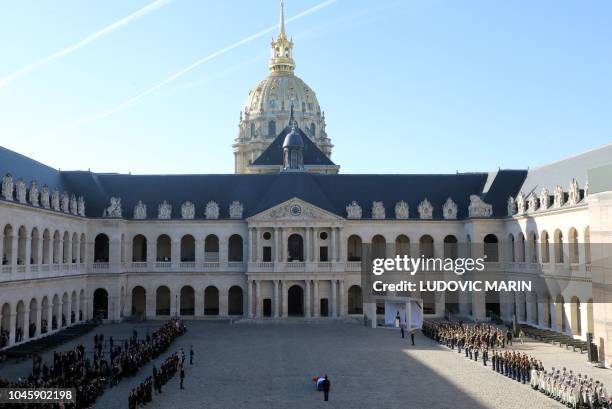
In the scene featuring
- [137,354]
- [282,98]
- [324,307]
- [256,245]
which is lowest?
[137,354]

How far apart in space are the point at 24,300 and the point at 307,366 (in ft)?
82.9

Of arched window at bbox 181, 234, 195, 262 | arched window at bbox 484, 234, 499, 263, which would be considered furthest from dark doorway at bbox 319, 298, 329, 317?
arched window at bbox 484, 234, 499, 263

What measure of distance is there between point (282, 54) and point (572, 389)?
Answer: 139 m

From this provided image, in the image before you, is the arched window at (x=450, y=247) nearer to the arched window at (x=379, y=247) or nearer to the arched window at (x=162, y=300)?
the arched window at (x=379, y=247)

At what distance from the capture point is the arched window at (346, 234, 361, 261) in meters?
79.9

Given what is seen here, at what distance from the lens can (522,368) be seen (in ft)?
133

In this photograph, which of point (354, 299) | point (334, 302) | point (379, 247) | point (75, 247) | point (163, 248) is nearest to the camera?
point (75, 247)

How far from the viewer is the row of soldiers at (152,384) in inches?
1299

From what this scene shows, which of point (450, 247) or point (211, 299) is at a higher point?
point (450, 247)

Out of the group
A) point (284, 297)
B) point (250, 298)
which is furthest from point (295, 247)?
point (250, 298)

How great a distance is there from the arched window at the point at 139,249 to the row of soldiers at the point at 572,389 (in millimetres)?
53165

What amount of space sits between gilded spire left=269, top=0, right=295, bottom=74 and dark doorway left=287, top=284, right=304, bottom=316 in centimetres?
9319

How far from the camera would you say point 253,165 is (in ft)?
362

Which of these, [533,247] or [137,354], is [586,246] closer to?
[533,247]
